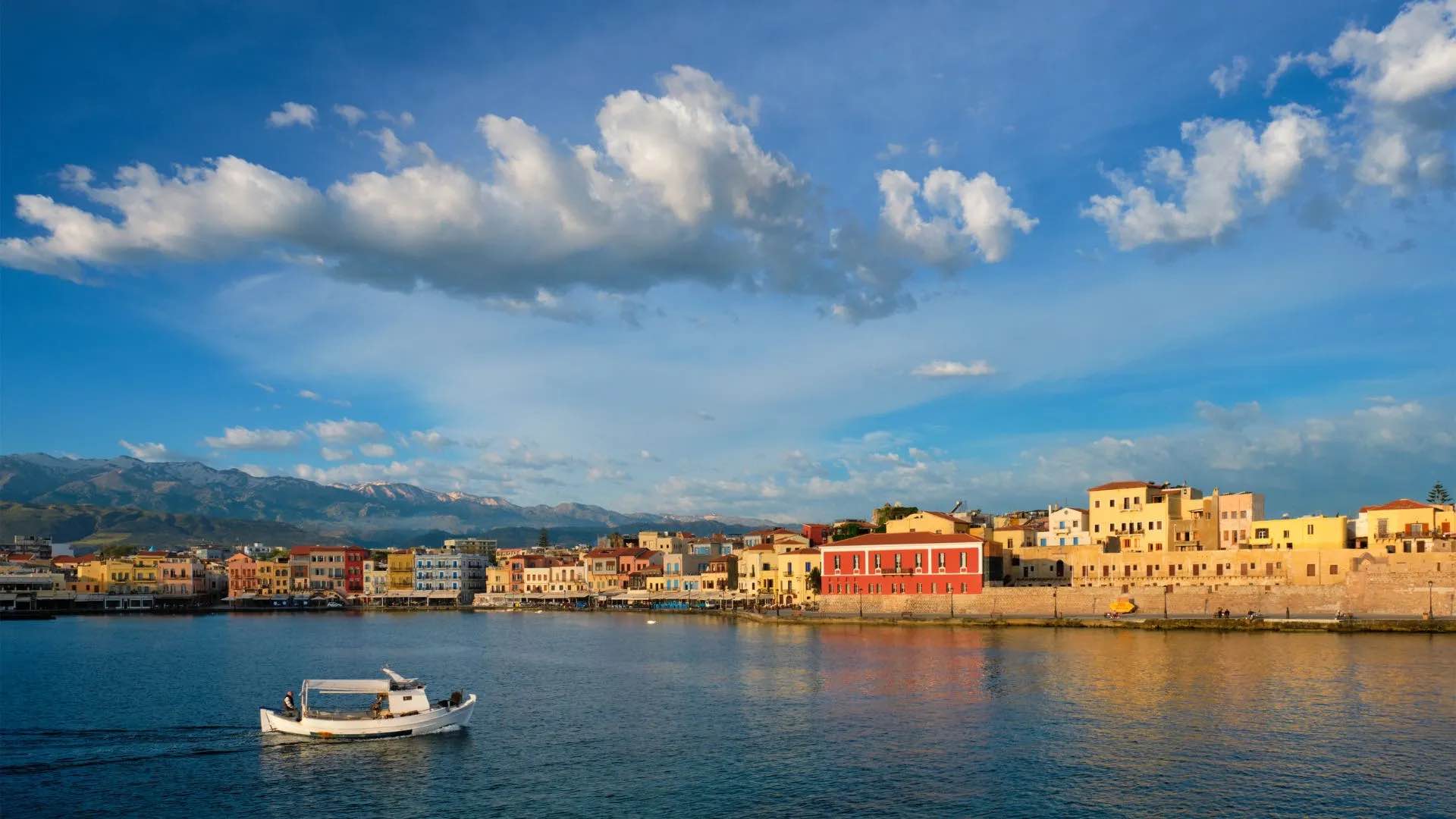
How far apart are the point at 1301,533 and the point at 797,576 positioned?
148 ft

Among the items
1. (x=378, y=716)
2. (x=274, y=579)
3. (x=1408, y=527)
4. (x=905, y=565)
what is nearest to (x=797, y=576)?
(x=905, y=565)

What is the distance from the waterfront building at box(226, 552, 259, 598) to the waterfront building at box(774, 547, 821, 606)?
2994 inches

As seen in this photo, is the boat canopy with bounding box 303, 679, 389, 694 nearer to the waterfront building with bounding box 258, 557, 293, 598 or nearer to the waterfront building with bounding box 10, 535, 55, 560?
the waterfront building with bounding box 258, 557, 293, 598

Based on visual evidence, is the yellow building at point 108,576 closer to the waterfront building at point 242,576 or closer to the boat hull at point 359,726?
the waterfront building at point 242,576

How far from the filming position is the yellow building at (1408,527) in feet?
244

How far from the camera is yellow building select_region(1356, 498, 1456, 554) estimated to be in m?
74.2

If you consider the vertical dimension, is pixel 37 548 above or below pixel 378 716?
below

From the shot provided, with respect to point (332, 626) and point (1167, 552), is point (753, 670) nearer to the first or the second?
point (1167, 552)

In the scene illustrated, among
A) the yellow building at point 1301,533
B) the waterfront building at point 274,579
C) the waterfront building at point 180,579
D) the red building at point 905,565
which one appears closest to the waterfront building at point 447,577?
the waterfront building at point 274,579

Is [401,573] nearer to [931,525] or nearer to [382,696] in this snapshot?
[931,525]

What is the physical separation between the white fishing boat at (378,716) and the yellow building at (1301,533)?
225ft

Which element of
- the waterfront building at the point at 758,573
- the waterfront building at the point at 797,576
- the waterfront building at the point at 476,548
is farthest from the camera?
the waterfront building at the point at 476,548

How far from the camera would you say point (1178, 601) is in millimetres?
79062

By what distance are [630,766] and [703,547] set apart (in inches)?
3991
